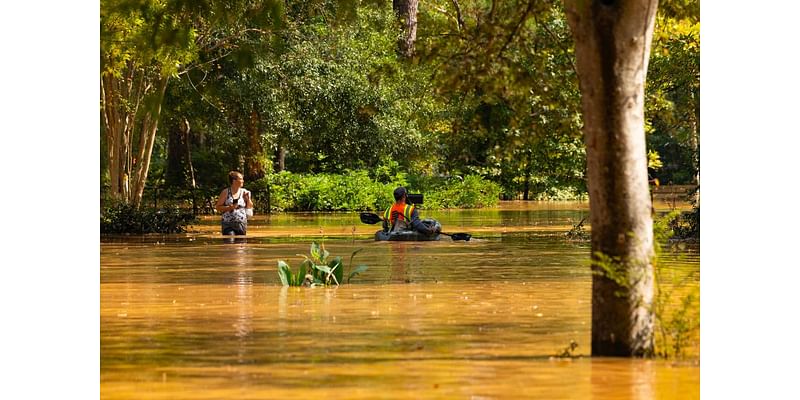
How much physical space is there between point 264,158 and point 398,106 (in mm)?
5701

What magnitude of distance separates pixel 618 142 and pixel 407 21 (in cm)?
4005

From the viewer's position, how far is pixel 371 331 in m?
14.0

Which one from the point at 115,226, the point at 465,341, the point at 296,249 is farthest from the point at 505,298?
the point at 115,226

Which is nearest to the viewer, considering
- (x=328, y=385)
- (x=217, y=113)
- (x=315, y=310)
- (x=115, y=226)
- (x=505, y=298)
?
(x=328, y=385)

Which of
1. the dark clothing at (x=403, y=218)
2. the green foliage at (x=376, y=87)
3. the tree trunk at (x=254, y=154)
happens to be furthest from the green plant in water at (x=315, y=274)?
the tree trunk at (x=254, y=154)

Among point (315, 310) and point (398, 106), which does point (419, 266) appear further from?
point (398, 106)

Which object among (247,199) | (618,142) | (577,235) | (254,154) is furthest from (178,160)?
(618,142)

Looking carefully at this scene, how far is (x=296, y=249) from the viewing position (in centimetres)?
2881

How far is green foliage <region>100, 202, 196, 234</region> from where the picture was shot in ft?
115

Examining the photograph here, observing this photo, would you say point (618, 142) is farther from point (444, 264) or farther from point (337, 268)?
point (444, 264)

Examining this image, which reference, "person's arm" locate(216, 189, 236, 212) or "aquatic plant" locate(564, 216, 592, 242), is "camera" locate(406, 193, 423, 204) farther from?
"person's arm" locate(216, 189, 236, 212)

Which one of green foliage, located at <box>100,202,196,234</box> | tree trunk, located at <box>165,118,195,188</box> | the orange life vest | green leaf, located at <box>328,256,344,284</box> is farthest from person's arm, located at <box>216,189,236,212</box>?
tree trunk, located at <box>165,118,195,188</box>

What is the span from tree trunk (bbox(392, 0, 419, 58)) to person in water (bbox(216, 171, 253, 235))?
689 inches

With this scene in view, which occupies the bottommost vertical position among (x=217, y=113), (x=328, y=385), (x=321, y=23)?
(x=328, y=385)
